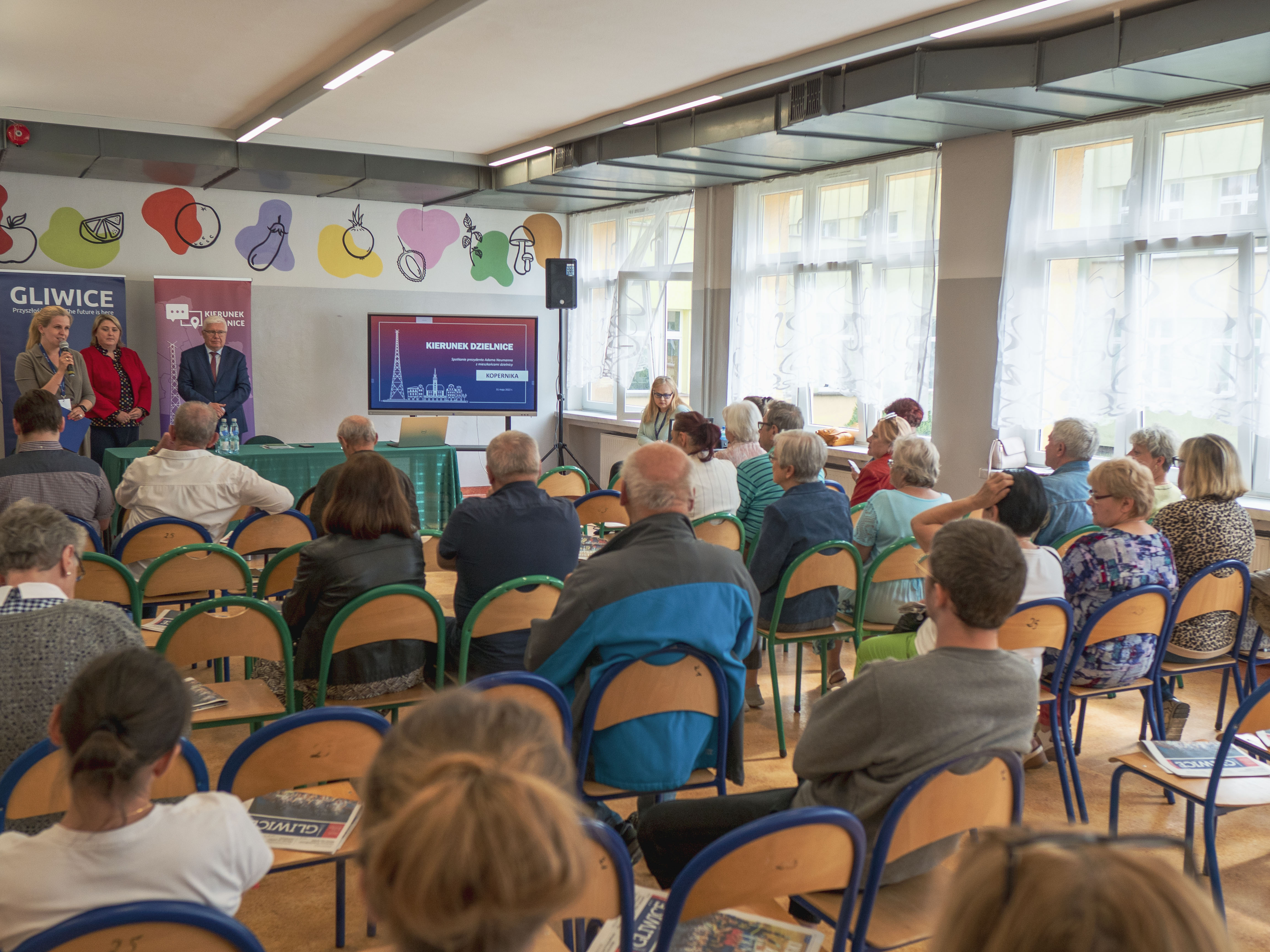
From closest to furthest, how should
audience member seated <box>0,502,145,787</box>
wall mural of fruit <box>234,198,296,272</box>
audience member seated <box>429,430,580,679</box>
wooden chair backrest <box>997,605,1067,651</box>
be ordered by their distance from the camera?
1. audience member seated <box>0,502,145,787</box>
2. wooden chair backrest <box>997,605,1067,651</box>
3. audience member seated <box>429,430,580,679</box>
4. wall mural of fruit <box>234,198,296,272</box>

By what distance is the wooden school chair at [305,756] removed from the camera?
6.22 ft

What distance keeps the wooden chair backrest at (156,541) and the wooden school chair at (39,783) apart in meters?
2.33

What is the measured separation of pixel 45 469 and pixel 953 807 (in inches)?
160

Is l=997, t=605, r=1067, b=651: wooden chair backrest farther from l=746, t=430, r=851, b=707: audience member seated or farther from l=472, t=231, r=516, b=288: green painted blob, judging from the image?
l=472, t=231, r=516, b=288: green painted blob

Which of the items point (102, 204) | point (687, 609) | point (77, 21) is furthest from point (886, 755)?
point (102, 204)

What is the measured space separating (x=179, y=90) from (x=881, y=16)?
179 inches

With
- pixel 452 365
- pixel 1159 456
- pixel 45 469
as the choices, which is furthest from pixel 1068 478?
pixel 452 365

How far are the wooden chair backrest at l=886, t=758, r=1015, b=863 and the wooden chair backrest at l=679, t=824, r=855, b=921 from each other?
0.17 metres

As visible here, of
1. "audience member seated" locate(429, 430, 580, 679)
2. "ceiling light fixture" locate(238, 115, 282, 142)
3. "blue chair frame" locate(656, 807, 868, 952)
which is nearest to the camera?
"blue chair frame" locate(656, 807, 868, 952)

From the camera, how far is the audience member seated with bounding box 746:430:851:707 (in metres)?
3.88

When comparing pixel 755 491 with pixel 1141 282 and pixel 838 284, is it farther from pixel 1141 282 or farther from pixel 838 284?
pixel 838 284

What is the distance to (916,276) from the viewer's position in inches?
269

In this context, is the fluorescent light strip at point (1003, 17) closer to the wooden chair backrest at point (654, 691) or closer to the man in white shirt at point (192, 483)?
the wooden chair backrest at point (654, 691)

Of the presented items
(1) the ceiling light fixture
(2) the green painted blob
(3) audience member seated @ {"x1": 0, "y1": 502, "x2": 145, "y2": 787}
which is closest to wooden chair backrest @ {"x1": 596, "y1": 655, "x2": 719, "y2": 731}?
(3) audience member seated @ {"x1": 0, "y1": 502, "x2": 145, "y2": 787}
